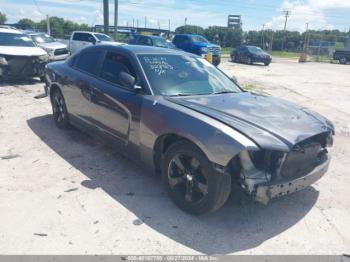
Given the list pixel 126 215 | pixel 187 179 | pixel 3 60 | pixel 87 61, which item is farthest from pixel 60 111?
pixel 3 60

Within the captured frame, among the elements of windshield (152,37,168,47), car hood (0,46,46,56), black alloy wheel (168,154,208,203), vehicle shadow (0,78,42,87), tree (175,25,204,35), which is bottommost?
vehicle shadow (0,78,42,87)

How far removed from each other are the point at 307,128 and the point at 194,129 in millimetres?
1209

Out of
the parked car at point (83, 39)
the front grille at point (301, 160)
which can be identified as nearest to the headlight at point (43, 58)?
the parked car at point (83, 39)

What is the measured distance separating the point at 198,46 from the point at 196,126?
788 inches

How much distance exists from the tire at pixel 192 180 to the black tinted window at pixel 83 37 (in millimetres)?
17117

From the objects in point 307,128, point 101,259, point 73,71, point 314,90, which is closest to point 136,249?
point 101,259

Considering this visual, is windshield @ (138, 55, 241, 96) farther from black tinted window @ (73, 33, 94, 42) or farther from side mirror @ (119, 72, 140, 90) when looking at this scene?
black tinted window @ (73, 33, 94, 42)

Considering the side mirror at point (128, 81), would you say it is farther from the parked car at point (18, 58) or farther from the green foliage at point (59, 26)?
the green foliage at point (59, 26)

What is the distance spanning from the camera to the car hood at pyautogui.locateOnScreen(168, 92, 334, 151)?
318 cm

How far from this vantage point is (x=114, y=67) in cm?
472

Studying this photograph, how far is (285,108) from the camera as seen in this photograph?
4117 mm

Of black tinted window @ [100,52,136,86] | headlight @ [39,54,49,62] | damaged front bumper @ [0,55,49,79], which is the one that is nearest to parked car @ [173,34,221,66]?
headlight @ [39,54,49,62]

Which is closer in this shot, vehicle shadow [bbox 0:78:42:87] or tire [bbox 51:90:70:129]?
tire [bbox 51:90:70:129]

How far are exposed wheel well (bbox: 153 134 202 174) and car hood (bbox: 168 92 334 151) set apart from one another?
1.28 feet
